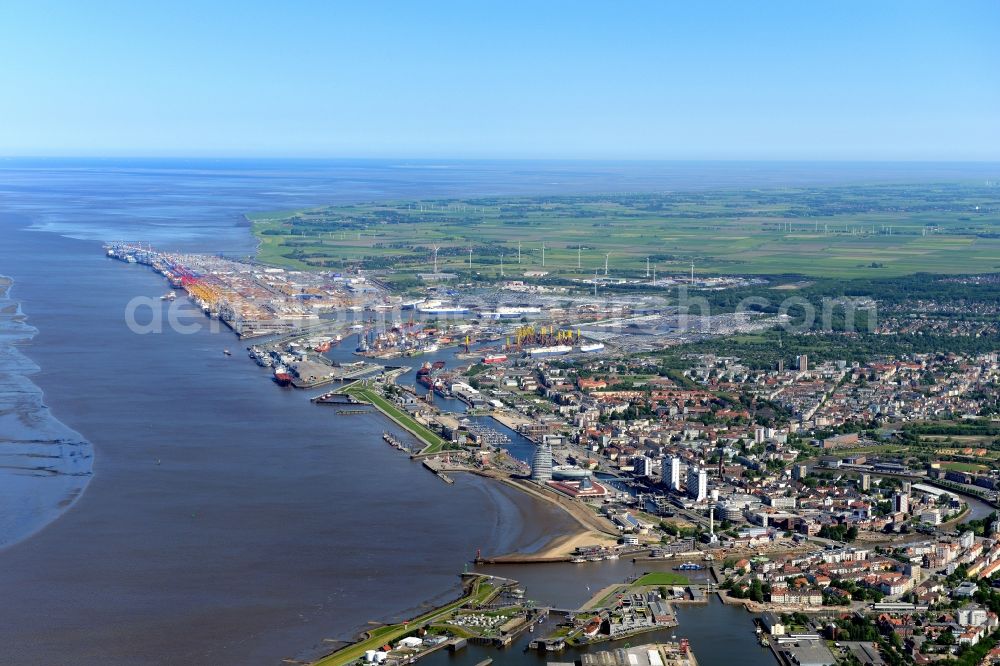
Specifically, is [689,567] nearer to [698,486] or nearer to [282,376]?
[698,486]

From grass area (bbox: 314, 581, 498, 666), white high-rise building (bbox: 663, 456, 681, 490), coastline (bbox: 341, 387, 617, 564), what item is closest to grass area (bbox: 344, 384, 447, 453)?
coastline (bbox: 341, 387, 617, 564)

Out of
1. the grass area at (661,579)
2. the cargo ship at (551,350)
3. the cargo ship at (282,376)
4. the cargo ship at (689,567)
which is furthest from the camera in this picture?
the cargo ship at (551,350)

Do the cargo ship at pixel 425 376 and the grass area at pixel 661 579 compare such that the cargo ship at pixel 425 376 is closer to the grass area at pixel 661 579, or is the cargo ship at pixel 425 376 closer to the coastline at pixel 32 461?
the coastline at pixel 32 461

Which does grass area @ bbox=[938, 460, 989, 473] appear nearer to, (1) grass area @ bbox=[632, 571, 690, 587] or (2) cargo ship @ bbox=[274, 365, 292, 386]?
(1) grass area @ bbox=[632, 571, 690, 587]

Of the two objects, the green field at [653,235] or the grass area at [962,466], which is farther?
the green field at [653,235]

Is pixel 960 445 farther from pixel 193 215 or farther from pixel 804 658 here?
pixel 193 215

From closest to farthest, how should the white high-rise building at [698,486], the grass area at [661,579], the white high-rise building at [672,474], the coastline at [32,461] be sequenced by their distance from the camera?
the grass area at [661,579] → the coastline at [32,461] → the white high-rise building at [698,486] → the white high-rise building at [672,474]

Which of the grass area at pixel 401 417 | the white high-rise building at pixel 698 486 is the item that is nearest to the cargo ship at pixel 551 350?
the grass area at pixel 401 417
